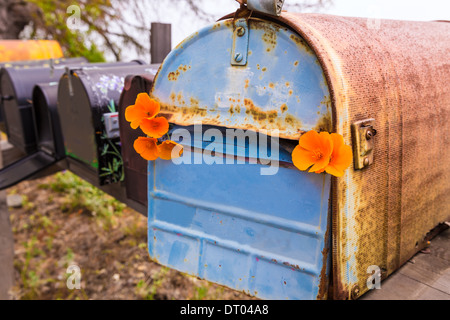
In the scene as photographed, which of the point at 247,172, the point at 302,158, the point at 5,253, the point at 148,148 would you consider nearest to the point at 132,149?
the point at 148,148

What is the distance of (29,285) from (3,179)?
141cm

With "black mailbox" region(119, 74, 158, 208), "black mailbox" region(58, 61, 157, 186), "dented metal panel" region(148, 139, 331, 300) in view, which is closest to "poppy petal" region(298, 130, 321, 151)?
"dented metal panel" region(148, 139, 331, 300)

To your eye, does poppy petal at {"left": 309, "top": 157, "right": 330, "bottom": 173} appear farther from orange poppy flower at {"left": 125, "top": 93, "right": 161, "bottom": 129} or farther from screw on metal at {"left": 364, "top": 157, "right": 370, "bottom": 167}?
orange poppy flower at {"left": 125, "top": 93, "right": 161, "bottom": 129}

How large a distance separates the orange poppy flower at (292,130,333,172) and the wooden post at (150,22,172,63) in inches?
71.2

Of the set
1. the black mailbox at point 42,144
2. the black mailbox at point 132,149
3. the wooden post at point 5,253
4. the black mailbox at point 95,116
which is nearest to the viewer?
the black mailbox at point 132,149

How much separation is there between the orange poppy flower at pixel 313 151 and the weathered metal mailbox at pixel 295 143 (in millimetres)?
45

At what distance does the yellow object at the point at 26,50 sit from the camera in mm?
4547

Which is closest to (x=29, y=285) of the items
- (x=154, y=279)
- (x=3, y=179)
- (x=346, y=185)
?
(x=154, y=279)

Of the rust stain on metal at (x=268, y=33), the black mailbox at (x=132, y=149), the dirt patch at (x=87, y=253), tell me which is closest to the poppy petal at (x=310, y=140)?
the rust stain on metal at (x=268, y=33)

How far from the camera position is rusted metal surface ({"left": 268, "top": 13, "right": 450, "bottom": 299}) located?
1.12 metres

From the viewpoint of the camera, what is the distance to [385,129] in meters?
1.22

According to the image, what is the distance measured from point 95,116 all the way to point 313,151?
140 cm

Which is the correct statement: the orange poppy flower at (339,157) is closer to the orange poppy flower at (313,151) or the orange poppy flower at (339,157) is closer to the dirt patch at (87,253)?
the orange poppy flower at (313,151)

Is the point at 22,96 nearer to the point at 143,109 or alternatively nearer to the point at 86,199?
the point at 143,109
